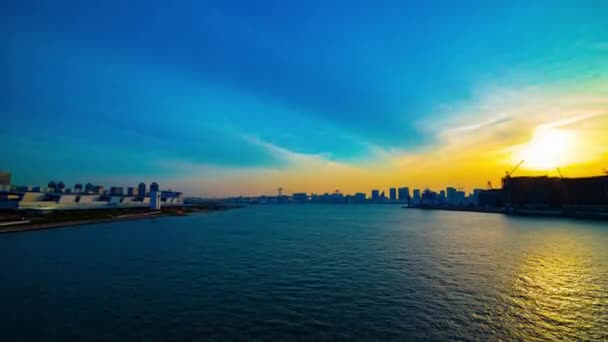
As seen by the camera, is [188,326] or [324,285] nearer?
[188,326]

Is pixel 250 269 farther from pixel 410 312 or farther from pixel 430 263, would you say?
pixel 430 263

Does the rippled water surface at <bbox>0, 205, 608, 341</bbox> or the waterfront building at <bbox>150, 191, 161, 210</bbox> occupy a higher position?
the waterfront building at <bbox>150, 191, 161, 210</bbox>

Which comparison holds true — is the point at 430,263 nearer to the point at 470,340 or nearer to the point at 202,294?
the point at 470,340

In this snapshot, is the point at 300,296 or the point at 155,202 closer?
the point at 300,296

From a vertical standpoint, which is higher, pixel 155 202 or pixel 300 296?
pixel 155 202

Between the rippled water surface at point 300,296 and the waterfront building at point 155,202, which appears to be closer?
the rippled water surface at point 300,296

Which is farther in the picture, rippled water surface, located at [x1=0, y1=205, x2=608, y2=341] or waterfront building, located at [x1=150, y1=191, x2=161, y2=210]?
waterfront building, located at [x1=150, y1=191, x2=161, y2=210]

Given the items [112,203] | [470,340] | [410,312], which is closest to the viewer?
[470,340]

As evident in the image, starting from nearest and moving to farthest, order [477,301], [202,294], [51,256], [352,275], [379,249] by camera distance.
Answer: [477,301] → [202,294] → [352,275] → [51,256] → [379,249]

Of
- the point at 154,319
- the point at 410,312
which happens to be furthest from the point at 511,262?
the point at 154,319

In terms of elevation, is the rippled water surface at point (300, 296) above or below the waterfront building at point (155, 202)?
below
